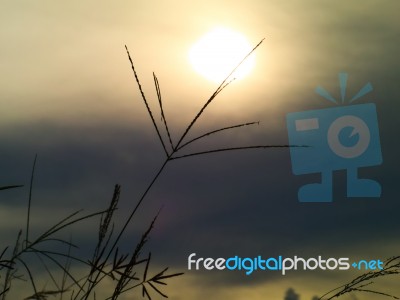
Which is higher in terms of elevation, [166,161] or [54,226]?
[166,161]

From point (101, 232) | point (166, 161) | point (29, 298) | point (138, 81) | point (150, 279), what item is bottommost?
point (29, 298)

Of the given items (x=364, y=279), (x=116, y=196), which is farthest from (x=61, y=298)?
(x=364, y=279)

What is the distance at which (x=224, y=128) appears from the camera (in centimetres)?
213

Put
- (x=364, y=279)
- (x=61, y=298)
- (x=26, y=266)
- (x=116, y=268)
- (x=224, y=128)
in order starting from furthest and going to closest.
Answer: (x=364, y=279), (x=61, y=298), (x=116, y=268), (x=224, y=128), (x=26, y=266)

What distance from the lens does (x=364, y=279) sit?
3.04 meters

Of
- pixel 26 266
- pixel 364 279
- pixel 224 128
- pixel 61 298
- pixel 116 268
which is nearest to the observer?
pixel 26 266

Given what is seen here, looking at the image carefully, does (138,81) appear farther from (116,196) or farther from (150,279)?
(150,279)

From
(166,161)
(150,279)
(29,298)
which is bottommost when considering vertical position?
(29,298)

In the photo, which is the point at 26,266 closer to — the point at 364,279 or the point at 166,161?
the point at 166,161

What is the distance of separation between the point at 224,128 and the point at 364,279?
1360 mm

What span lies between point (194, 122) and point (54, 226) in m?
0.57

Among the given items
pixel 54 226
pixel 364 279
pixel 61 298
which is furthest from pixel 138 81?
pixel 364 279

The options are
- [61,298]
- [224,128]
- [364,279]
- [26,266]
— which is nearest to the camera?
[26,266]

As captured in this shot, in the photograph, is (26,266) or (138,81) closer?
(26,266)
